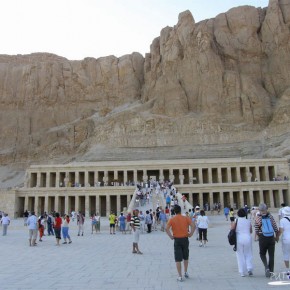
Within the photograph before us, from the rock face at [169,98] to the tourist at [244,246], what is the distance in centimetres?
5377

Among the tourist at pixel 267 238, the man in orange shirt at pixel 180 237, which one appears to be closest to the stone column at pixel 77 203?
the man in orange shirt at pixel 180 237

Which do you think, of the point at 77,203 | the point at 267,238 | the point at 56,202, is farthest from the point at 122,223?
the point at 56,202

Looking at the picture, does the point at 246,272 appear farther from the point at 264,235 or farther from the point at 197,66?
the point at 197,66

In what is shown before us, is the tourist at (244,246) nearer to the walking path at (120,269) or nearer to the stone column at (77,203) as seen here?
the walking path at (120,269)

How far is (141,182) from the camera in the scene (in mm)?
53188

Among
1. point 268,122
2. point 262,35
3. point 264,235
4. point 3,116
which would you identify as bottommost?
point 264,235

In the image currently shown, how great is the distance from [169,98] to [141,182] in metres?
27.7

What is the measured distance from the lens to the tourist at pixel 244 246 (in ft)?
31.4

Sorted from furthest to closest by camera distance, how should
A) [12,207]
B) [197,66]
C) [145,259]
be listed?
[197,66] → [12,207] → [145,259]

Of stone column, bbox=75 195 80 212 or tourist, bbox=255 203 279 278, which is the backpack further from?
stone column, bbox=75 195 80 212

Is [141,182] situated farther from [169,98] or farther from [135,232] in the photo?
[135,232]

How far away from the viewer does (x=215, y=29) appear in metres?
81.5

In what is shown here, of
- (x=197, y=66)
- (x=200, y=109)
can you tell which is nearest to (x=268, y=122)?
(x=200, y=109)

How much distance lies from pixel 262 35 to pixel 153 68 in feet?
81.7
